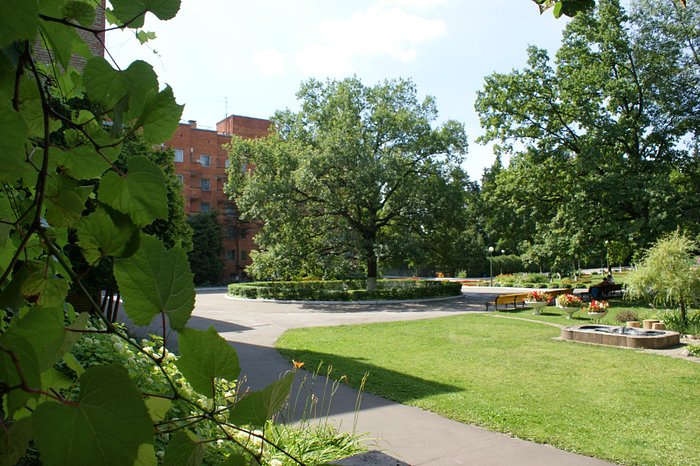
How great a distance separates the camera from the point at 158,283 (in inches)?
15.3

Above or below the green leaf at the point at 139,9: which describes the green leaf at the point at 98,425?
below

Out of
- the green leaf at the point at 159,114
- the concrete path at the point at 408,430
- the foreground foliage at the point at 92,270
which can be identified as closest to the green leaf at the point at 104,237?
the foreground foliage at the point at 92,270

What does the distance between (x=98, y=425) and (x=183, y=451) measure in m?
0.13

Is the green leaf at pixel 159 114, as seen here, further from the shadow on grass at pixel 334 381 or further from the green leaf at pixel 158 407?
the shadow on grass at pixel 334 381

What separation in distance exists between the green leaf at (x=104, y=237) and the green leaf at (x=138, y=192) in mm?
26

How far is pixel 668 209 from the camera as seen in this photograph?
21.8 metres

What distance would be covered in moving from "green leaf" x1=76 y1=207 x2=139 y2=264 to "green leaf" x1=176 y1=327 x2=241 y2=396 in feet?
0.30

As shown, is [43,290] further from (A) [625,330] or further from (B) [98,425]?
(A) [625,330]

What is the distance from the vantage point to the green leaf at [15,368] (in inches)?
13.0

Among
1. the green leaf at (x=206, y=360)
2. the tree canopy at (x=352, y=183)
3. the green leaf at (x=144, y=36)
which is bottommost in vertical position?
the green leaf at (x=206, y=360)

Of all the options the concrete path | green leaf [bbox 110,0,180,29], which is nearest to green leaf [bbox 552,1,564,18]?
green leaf [bbox 110,0,180,29]

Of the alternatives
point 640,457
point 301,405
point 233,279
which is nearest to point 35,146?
point 640,457

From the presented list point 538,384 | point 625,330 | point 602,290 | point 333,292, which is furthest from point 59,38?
point 602,290

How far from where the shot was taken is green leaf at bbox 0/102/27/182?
0.29 metres
